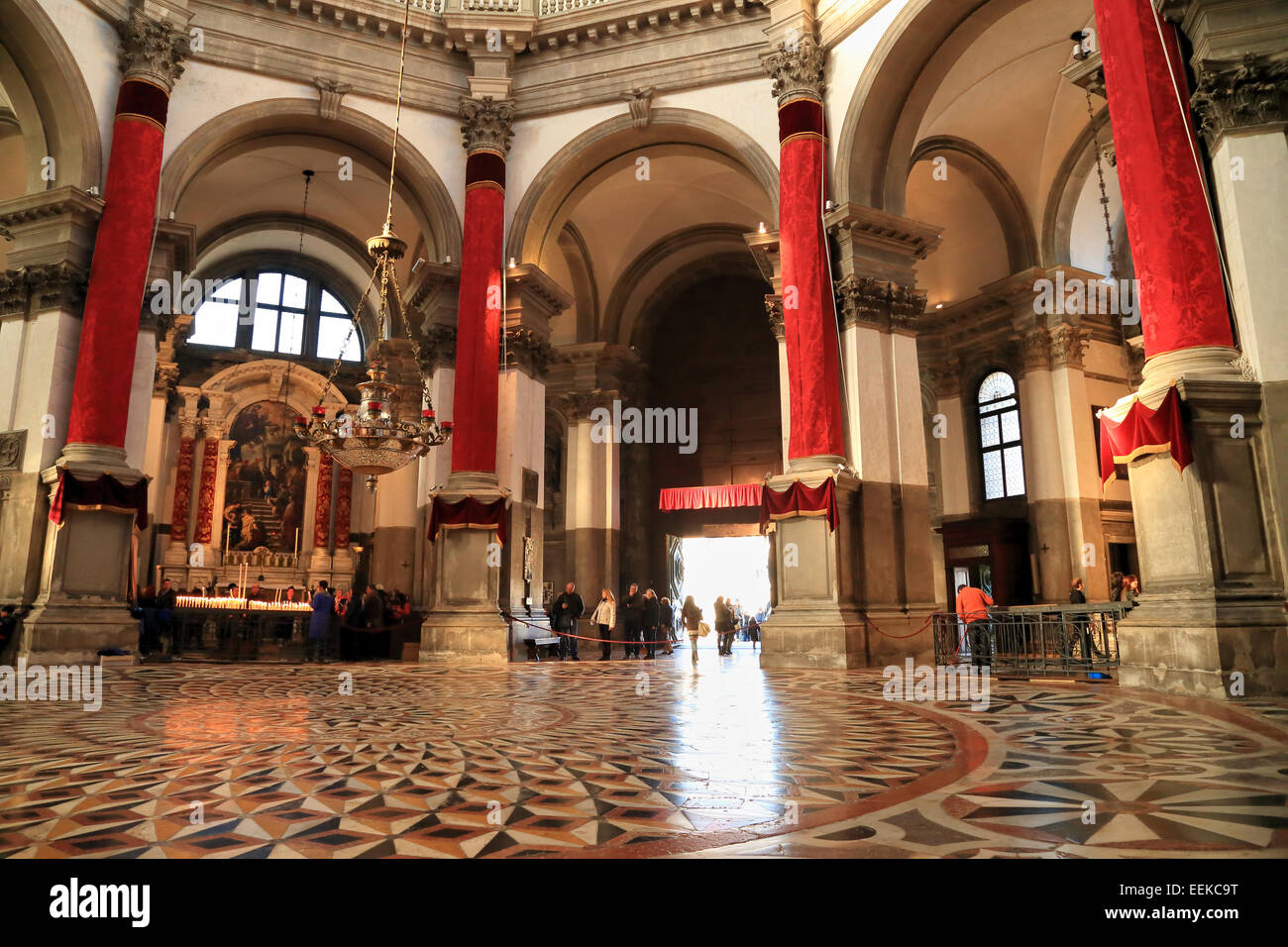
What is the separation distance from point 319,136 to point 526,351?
497 cm

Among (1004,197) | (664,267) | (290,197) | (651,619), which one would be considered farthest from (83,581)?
(1004,197)

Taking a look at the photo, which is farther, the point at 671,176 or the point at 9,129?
the point at 671,176

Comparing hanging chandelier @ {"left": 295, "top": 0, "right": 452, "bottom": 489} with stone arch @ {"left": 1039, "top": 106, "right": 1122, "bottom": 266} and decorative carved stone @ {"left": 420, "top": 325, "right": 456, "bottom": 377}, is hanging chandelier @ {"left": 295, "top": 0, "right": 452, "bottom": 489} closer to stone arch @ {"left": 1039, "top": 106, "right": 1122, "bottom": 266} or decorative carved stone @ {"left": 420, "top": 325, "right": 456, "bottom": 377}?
decorative carved stone @ {"left": 420, "top": 325, "right": 456, "bottom": 377}

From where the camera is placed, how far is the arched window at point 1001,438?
49.7ft

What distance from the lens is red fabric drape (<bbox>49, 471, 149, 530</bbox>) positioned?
9.51m

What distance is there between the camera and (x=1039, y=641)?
9125 millimetres

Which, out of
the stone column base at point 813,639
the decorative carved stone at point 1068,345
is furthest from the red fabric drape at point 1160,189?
the decorative carved stone at point 1068,345

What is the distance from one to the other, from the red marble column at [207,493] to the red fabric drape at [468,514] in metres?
9.50

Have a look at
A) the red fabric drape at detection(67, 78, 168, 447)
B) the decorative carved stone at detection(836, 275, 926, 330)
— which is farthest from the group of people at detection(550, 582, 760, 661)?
the red fabric drape at detection(67, 78, 168, 447)

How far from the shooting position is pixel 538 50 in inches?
533

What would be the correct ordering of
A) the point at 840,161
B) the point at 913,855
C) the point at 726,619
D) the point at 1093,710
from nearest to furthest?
1. the point at 913,855
2. the point at 1093,710
3. the point at 840,161
4. the point at 726,619

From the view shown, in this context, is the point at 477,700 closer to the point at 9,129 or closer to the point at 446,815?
the point at 446,815
